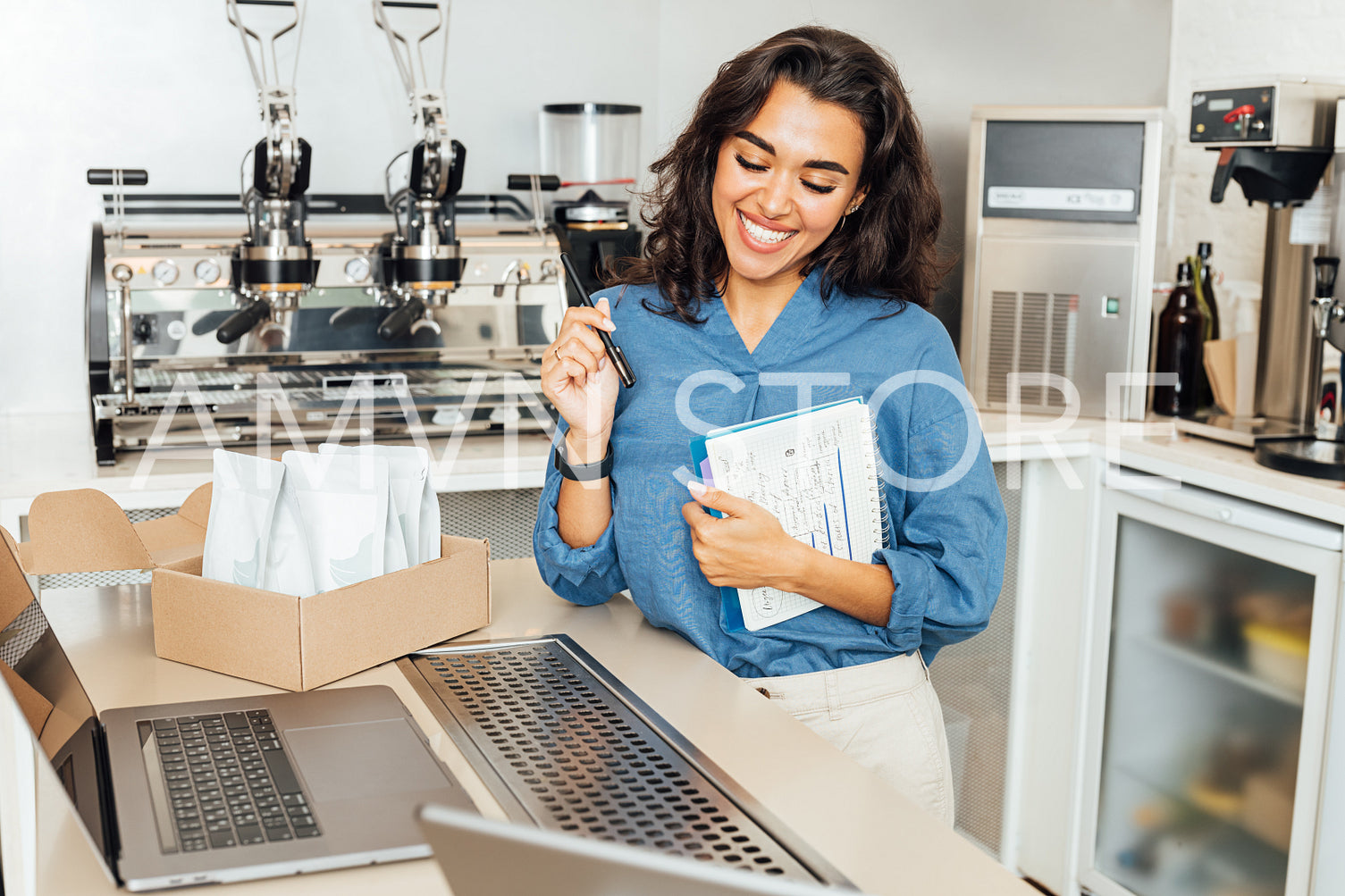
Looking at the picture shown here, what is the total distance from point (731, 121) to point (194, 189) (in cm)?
142

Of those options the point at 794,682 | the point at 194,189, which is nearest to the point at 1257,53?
the point at 794,682

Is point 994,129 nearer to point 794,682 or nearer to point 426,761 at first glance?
point 794,682

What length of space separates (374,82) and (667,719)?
1.81 m

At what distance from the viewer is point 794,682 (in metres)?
1.31

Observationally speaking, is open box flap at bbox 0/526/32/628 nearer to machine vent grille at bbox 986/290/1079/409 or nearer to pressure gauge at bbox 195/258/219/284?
pressure gauge at bbox 195/258/219/284

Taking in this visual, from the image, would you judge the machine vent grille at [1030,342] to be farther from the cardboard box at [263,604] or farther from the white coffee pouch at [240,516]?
the white coffee pouch at [240,516]

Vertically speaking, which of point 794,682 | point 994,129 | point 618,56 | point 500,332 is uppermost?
point 618,56

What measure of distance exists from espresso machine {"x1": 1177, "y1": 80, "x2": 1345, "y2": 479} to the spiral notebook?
978 mm

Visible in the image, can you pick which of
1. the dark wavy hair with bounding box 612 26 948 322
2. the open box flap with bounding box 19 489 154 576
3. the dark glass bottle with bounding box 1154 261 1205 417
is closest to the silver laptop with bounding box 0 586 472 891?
the open box flap with bounding box 19 489 154 576

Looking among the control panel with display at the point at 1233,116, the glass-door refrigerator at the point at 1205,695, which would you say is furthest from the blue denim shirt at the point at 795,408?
the control panel with display at the point at 1233,116

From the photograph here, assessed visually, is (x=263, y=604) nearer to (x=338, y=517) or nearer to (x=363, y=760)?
(x=338, y=517)

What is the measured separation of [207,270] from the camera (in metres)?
1.94

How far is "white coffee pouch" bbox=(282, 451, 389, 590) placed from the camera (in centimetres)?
112

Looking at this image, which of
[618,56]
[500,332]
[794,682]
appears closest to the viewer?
[794,682]
